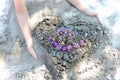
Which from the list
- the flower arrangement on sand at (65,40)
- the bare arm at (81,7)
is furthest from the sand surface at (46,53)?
the flower arrangement on sand at (65,40)

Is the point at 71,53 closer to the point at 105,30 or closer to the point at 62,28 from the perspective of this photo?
the point at 62,28

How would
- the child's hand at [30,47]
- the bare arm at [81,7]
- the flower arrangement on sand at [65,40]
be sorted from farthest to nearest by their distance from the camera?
the bare arm at [81,7] < the child's hand at [30,47] < the flower arrangement on sand at [65,40]

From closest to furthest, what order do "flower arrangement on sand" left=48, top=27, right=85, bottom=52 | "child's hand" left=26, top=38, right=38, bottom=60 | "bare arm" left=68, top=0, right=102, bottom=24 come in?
"flower arrangement on sand" left=48, top=27, right=85, bottom=52
"child's hand" left=26, top=38, right=38, bottom=60
"bare arm" left=68, top=0, right=102, bottom=24

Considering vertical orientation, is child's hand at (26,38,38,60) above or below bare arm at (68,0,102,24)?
below

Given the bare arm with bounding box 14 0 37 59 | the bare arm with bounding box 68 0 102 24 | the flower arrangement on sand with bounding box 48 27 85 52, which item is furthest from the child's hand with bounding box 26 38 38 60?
the bare arm with bounding box 68 0 102 24

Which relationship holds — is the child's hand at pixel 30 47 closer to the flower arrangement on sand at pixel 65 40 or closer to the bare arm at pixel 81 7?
the flower arrangement on sand at pixel 65 40

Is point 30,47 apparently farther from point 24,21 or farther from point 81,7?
point 81,7

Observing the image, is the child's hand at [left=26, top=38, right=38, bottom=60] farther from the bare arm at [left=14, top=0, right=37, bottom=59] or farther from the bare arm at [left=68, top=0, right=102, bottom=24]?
the bare arm at [left=68, top=0, right=102, bottom=24]

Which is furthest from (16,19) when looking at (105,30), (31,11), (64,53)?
(105,30)
